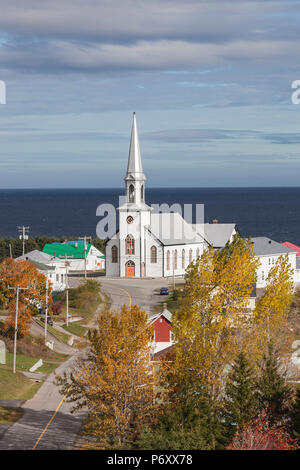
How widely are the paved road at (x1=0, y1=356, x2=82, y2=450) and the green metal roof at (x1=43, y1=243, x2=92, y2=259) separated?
5713 cm

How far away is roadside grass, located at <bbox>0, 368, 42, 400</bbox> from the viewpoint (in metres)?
40.5

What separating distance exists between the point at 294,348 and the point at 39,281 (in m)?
23.0

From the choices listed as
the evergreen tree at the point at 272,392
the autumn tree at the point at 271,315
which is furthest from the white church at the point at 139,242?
the evergreen tree at the point at 272,392

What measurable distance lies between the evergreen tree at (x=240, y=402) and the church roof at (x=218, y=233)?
5798 centimetres

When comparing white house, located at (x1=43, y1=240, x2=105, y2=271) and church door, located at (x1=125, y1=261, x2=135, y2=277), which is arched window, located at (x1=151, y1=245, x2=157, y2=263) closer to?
church door, located at (x1=125, y1=261, x2=135, y2=277)

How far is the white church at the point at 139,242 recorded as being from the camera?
8119cm

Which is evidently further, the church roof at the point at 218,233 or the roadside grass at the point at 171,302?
the church roof at the point at 218,233

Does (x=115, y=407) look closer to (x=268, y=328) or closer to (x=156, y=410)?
(x=156, y=410)

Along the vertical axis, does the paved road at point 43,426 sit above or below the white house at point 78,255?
below

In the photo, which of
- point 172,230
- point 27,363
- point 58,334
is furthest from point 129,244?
point 27,363

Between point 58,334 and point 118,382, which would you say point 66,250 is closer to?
point 58,334

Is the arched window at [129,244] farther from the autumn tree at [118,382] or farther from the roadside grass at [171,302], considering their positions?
the autumn tree at [118,382]
